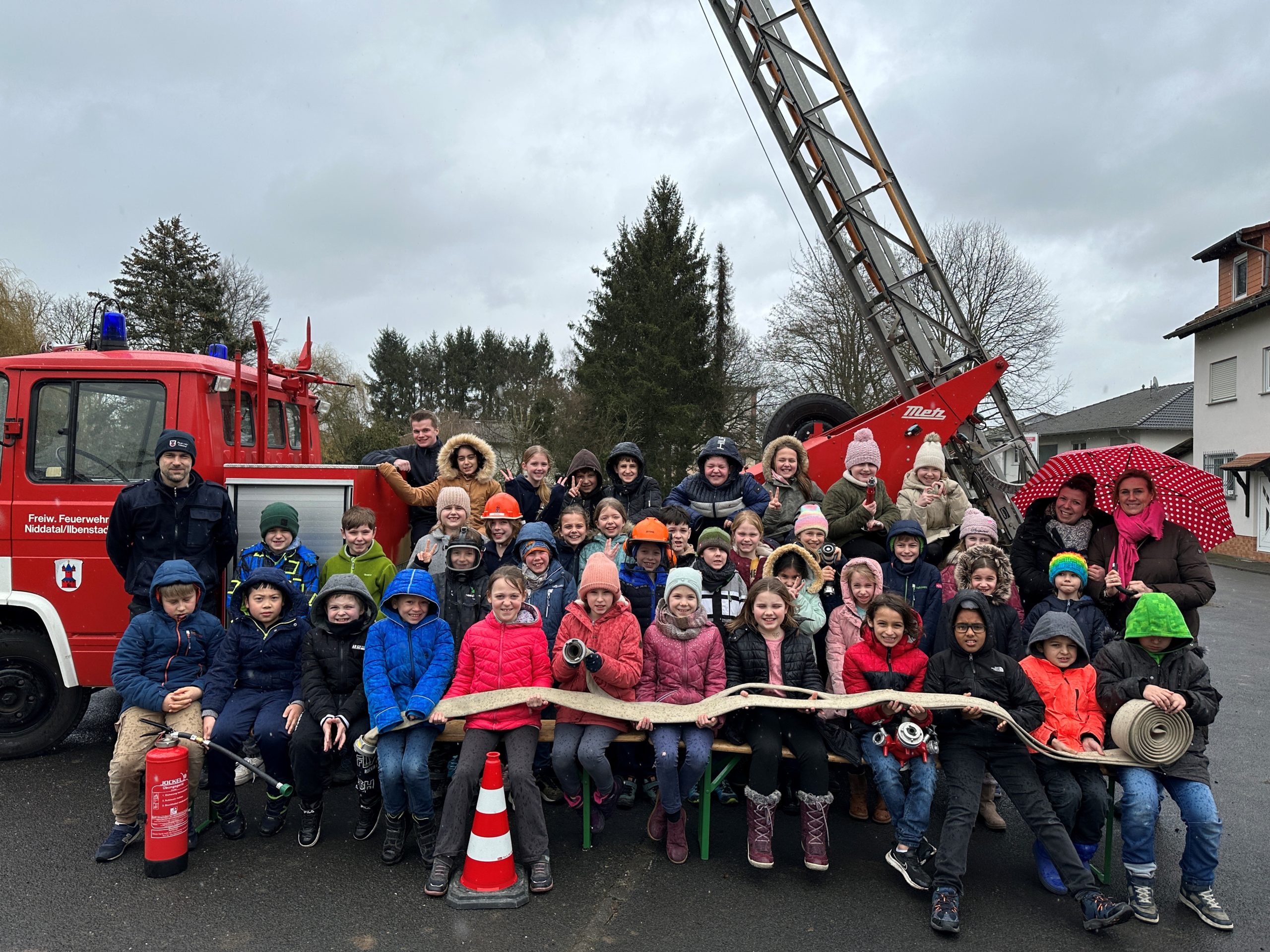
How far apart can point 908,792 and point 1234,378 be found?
2589cm

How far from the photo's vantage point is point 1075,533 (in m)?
4.93

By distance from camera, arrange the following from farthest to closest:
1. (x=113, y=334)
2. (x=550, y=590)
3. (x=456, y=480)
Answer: (x=456, y=480) → (x=113, y=334) → (x=550, y=590)

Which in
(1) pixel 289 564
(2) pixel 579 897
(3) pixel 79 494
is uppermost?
(3) pixel 79 494

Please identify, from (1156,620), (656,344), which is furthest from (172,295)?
(1156,620)

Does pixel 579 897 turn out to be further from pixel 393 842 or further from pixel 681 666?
pixel 681 666

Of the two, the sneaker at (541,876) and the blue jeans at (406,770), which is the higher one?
the blue jeans at (406,770)

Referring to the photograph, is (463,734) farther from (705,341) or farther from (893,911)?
(705,341)

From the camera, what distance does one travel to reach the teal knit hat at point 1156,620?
151 inches

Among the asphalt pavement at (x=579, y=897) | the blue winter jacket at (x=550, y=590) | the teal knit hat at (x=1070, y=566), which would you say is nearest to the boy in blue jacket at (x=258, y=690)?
the asphalt pavement at (x=579, y=897)

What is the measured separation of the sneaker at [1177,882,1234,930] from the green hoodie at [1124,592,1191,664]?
1.01m

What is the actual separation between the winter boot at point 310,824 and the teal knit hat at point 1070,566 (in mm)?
4114

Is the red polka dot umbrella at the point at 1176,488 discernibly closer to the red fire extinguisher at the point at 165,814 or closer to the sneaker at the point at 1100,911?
the sneaker at the point at 1100,911

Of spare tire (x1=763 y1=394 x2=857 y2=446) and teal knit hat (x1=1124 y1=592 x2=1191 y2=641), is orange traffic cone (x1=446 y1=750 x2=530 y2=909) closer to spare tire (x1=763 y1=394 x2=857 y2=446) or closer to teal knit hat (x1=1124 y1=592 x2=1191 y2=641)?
teal knit hat (x1=1124 y1=592 x2=1191 y2=641)

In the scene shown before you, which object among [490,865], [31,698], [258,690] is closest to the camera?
[490,865]
